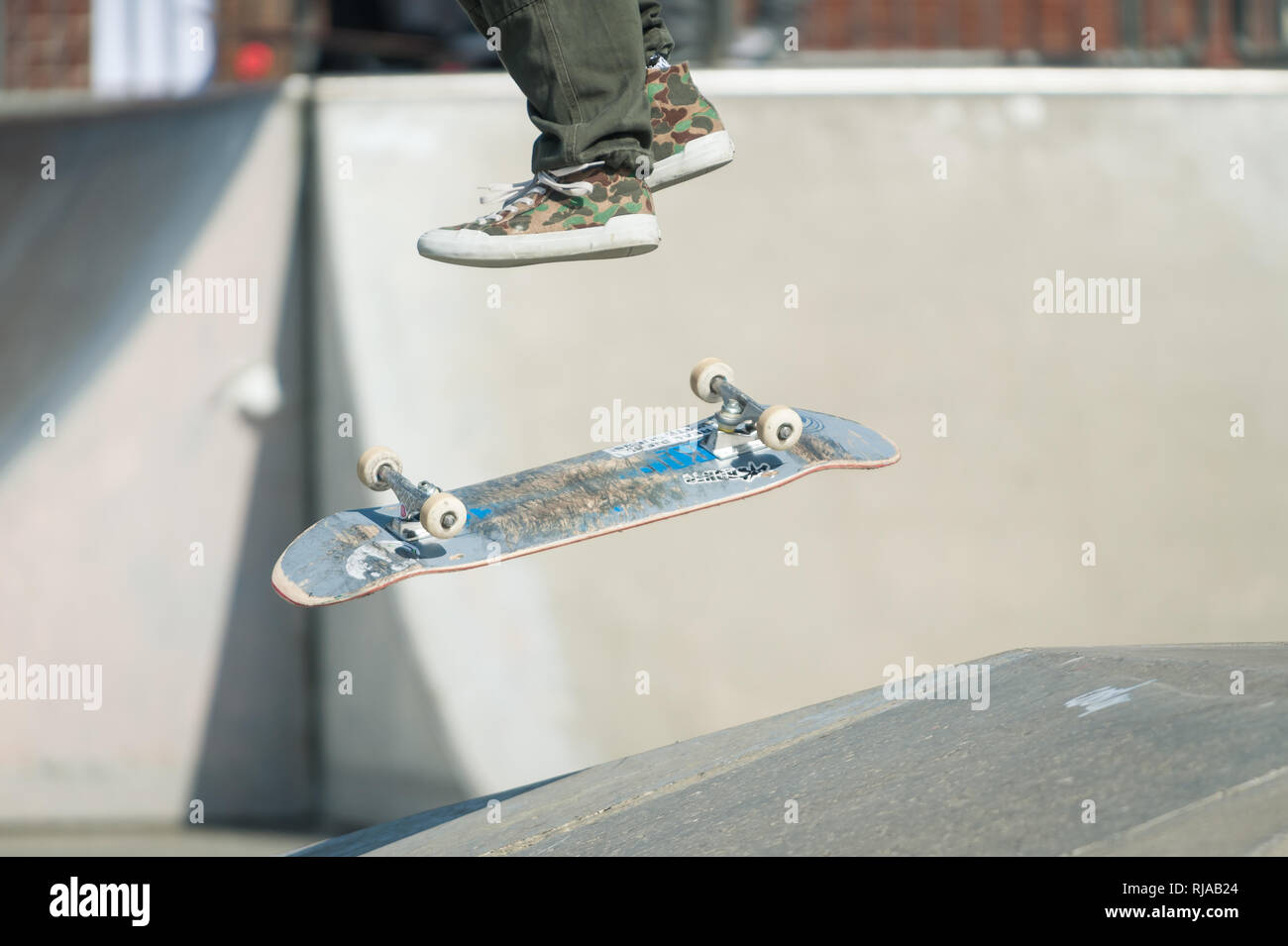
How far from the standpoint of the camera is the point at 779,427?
3.12 metres

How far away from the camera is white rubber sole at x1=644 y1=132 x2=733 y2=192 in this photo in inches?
111

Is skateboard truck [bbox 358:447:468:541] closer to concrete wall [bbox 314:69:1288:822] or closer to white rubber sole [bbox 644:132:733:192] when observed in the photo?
white rubber sole [bbox 644:132:733:192]

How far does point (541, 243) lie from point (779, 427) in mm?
831

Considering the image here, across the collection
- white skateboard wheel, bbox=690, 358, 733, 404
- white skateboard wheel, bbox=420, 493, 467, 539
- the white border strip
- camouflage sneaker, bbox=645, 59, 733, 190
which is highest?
the white border strip

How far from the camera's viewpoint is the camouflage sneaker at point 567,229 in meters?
2.56

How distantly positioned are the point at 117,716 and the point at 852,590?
304cm

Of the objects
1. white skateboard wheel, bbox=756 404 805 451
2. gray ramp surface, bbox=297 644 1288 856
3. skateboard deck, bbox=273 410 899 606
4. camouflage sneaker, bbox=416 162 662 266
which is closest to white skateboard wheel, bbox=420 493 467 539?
skateboard deck, bbox=273 410 899 606

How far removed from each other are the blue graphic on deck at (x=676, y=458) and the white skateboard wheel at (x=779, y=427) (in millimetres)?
238

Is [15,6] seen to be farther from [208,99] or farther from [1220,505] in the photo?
[1220,505]

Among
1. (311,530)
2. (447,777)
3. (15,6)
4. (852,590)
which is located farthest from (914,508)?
(15,6)

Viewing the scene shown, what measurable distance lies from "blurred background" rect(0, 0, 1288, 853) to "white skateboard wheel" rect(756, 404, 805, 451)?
195 centimetres

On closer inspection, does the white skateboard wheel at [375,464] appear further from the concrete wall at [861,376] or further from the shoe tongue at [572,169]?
the concrete wall at [861,376]

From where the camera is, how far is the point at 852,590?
5121 mm

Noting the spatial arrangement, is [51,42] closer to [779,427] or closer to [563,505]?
[563,505]
